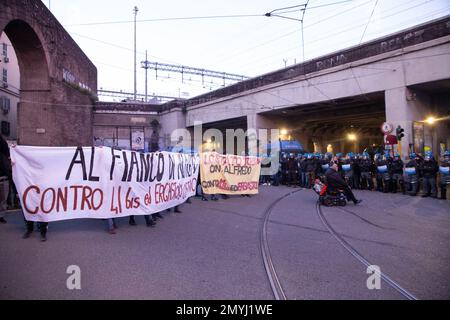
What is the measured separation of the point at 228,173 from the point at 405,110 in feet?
34.6

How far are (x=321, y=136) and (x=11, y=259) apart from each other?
32.4 meters

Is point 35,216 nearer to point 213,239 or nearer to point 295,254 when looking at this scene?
point 213,239

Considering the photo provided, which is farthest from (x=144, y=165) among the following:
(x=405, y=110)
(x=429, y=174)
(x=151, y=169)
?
(x=405, y=110)

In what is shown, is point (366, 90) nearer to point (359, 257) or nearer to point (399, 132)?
point (399, 132)

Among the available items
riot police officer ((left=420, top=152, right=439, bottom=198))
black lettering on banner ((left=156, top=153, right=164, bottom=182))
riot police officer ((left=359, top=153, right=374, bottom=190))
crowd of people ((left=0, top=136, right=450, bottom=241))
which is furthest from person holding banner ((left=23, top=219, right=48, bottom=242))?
riot police officer ((left=359, top=153, right=374, bottom=190))

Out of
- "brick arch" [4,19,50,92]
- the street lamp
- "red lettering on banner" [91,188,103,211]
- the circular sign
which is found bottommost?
"red lettering on banner" [91,188,103,211]

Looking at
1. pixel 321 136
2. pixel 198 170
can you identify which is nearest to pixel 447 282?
pixel 198 170

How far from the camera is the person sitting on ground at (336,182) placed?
10094mm

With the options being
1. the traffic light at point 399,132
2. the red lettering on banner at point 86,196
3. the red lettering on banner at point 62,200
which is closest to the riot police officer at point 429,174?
the traffic light at point 399,132

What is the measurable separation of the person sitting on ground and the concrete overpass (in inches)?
304

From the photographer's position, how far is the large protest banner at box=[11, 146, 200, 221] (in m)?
5.71

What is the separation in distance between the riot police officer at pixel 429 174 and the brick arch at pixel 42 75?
1972 cm

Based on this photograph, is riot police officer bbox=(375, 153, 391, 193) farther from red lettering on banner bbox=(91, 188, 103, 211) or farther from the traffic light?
red lettering on banner bbox=(91, 188, 103, 211)

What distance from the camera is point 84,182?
616 cm
